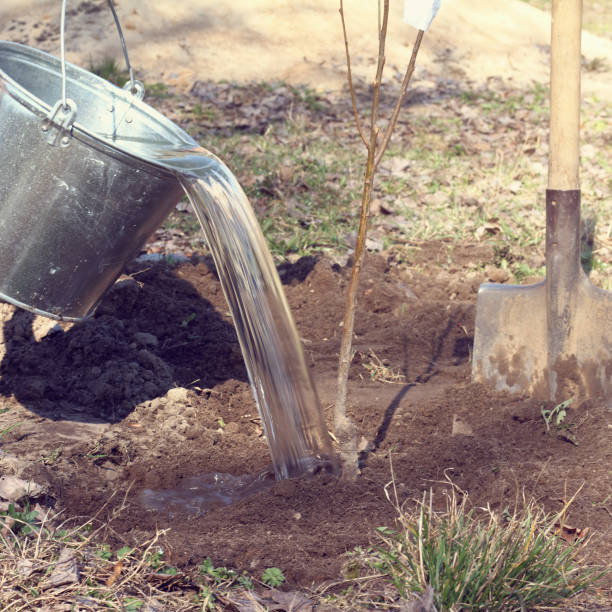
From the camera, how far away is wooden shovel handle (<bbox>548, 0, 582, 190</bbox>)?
2961 millimetres

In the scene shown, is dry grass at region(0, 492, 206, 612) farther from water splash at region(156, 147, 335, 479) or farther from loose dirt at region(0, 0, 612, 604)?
water splash at region(156, 147, 335, 479)

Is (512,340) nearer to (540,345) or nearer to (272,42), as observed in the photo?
(540,345)

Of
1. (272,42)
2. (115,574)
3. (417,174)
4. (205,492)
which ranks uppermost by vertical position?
(272,42)

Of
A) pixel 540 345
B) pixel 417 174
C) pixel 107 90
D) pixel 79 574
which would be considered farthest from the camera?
pixel 417 174

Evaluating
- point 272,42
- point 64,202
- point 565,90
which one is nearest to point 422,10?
point 565,90

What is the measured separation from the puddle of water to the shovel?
1.12 metres

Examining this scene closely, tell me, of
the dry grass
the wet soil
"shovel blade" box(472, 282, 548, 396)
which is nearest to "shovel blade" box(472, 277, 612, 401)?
"shovel blade" box(472, 282, 548, 396)

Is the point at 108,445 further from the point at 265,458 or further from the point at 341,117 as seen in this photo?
the point at 341,117

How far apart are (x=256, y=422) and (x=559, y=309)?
4.54 ft

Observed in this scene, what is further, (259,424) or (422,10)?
(259,424)

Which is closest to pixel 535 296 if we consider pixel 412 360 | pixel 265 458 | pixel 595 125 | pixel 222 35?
pixel 412 360

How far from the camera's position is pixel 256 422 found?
3.08 m

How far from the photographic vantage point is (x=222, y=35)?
9078mm

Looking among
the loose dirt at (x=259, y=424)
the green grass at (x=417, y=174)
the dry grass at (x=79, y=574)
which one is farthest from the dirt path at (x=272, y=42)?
the dry grass at (x=79, y=574)
